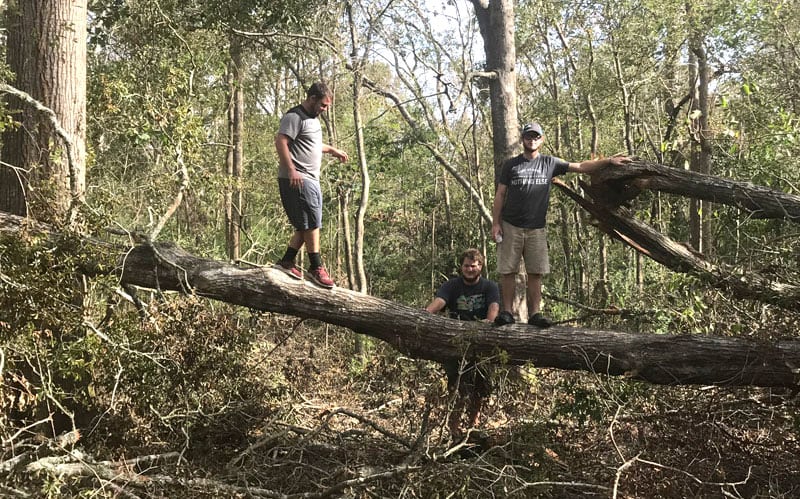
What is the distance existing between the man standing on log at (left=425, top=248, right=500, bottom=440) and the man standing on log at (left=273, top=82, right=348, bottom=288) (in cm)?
105

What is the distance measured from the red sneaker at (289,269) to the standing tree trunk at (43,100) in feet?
5.70

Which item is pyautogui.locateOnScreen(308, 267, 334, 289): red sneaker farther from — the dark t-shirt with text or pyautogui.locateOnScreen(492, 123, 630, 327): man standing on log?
pyautogui.locateOnScreen(492, 123, 630, 327): man standing on log

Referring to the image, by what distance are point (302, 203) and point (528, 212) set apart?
198 centimetres

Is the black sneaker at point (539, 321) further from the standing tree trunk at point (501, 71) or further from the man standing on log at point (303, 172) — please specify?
the standing tree trunk at point (501, 71)

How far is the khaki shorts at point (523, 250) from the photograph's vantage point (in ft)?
18.8

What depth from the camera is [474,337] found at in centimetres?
513

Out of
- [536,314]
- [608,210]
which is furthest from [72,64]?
[608,210]

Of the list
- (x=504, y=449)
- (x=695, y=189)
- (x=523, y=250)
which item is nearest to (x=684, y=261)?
(x=695, y=189)

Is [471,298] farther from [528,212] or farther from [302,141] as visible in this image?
[302,141]

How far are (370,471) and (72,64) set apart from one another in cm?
414

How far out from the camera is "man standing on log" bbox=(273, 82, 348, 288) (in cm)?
532

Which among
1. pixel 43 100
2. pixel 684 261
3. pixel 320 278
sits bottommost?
pixel 320 278

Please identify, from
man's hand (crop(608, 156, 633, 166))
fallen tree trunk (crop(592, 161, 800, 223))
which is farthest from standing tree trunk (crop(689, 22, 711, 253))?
man's hand (crop(608, 156, 633, 166))

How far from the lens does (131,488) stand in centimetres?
452
